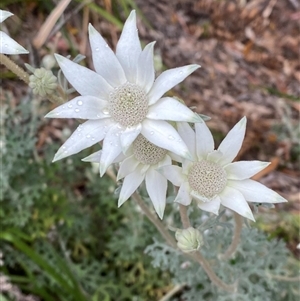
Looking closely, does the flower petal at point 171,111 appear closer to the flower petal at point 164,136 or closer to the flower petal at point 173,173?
the flower petal at point 164,136

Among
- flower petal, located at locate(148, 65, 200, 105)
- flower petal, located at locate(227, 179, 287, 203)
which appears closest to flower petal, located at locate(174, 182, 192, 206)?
flower petal, located at locate(227, 179, 287, 203)

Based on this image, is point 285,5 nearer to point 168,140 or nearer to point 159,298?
point 159,298

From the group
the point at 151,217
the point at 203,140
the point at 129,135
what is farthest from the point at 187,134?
the point at 151,217

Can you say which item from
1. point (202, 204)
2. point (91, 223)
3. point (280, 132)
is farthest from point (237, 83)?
point (202, 204)

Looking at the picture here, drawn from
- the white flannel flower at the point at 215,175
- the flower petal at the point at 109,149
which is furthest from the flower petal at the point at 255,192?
the flower petal at the point at 109,149

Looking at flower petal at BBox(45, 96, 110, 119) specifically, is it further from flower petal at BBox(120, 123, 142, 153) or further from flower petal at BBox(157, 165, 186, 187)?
flower petal at BBox(157, 165, 186, 187)

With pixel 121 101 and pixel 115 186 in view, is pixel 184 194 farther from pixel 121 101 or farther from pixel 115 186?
pixel 115 186
